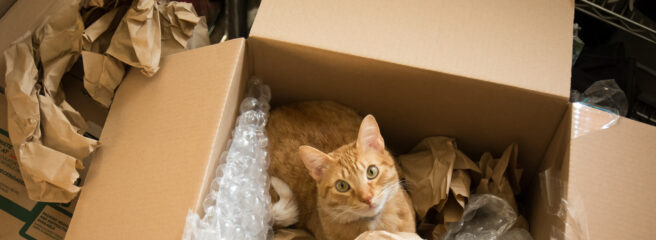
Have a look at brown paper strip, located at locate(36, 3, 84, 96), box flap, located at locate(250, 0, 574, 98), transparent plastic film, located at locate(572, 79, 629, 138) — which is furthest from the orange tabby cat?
brown paper strip, located at locate(36, 3, 84, 96)

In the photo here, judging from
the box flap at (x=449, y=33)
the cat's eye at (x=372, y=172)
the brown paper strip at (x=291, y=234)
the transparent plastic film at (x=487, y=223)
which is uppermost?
the box flap at (x=449, y=33)

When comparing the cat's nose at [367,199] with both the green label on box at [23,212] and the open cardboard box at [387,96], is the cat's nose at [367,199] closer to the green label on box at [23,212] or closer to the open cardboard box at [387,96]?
the open cardboard box at [387,96]

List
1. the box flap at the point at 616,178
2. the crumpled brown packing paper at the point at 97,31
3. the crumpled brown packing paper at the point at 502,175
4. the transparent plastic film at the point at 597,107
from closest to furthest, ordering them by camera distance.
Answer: the box flap at the point at 616,178 < the transparent plastic film at the point at 597,107 < the crumpled brown packing paper at the point at 97,31 < the crumpled brown packing paper at the point at 502,175

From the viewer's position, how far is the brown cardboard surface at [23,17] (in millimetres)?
1250

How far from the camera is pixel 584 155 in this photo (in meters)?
1.08

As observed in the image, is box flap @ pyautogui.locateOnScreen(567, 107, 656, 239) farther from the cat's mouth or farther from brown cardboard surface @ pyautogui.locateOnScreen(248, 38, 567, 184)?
the cat's mouth

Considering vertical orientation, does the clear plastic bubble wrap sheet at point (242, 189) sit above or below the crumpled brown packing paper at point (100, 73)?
below

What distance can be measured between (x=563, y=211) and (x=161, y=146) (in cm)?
98

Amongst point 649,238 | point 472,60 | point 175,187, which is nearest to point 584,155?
point 649,238

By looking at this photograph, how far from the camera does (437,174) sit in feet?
4.27

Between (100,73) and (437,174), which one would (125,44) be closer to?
(100,73)

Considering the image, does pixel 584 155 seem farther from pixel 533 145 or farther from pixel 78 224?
pixel 78 224

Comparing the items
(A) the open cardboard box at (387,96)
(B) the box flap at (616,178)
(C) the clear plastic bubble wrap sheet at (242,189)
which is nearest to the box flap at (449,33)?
(A) the open cardboard box at (387,96)

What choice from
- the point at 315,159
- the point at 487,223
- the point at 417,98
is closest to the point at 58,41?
the point at 315,159
